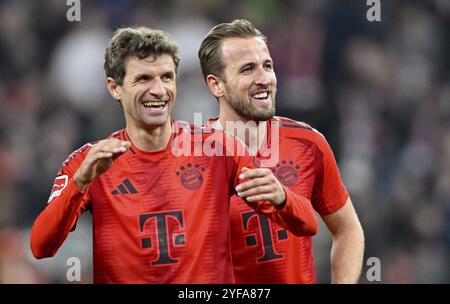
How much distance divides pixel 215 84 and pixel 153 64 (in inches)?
34.7

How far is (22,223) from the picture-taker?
857 centimetres

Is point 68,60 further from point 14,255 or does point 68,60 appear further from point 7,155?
point 14,255

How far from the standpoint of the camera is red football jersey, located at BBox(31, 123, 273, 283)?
459 cm

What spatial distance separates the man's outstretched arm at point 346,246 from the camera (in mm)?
5355

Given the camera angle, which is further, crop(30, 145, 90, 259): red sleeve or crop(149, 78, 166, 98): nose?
crop(149, 78, 166, 98): nose

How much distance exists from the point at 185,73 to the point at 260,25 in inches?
73.0

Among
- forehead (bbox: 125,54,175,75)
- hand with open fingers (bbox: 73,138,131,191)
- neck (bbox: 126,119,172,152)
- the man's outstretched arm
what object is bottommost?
the man's outstretched arm

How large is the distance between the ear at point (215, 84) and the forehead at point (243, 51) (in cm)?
12

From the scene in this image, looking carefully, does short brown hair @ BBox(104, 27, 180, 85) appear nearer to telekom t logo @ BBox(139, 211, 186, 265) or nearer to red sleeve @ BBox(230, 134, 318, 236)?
telekom t logo @ BBox(139, 211, 186, 265)

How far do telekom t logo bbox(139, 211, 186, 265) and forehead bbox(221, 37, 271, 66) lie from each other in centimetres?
114

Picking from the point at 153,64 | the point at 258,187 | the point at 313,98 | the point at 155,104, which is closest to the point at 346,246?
the point at 258,187

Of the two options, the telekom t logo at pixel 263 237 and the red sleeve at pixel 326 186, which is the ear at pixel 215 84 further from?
the telekom t logo at pixel 263 237

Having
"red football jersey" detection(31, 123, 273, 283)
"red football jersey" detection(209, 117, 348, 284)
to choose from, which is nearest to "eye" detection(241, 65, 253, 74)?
"red football jersey" detection(209, 117, 348, 284)

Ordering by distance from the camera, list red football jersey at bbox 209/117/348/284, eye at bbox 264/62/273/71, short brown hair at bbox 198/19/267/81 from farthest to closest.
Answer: short brown hair at bbox 198/19/267/81
eye at bbox 264/62/273/71
red football jersey at bbox 209/117/348/284
